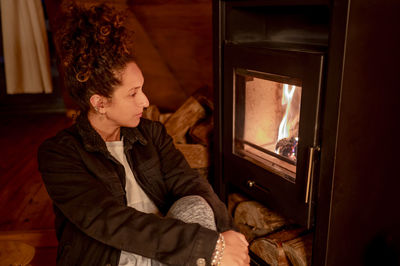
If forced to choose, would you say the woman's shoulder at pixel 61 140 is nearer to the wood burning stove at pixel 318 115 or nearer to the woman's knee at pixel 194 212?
the woman's knee at pixel 194 212

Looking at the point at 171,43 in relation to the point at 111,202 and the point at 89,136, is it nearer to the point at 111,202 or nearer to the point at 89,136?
the point at 89,136

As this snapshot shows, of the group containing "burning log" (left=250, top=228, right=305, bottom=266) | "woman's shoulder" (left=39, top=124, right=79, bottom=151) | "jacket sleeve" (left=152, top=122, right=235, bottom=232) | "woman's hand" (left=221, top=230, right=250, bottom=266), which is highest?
"woman's shoulder" (left=39, top=124, right=79, bottom=151)

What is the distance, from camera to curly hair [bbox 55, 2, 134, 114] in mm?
1161

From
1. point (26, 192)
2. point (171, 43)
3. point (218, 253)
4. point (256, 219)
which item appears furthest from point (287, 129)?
point (26, 192)

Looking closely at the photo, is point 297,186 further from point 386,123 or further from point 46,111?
point 46,111

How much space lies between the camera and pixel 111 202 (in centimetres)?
111

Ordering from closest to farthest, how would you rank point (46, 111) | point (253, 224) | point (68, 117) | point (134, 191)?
point (134, 191)
point (253, 224)
point (68, 117)
point (46, 111)

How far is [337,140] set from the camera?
109cm

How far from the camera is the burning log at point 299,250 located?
1.35 metres

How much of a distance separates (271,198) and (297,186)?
0.50ft

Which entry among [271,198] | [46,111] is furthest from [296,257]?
[46,111]

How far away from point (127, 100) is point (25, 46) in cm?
216

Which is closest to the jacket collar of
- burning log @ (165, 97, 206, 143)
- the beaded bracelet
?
the beaded bracelet

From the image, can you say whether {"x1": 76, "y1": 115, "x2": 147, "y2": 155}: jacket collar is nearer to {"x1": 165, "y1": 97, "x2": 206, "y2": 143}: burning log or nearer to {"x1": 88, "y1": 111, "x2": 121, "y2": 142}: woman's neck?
{"x1": 88, "y1": 111, "x2": 121, "y2": 142}: woman's neck
